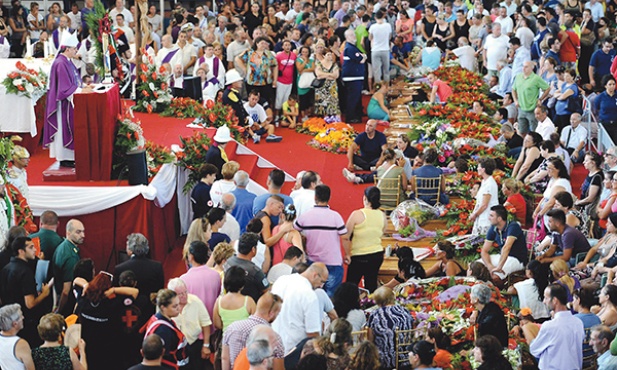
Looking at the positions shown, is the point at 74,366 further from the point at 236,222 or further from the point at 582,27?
the point at 582,27

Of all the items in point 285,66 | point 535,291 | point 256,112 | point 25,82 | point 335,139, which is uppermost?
point 25,82

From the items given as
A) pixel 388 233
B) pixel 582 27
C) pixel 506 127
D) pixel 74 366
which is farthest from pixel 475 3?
pixel 74 366

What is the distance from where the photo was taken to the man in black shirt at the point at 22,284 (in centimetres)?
890

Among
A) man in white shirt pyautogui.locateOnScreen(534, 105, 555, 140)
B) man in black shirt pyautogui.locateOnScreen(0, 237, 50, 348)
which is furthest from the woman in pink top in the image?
man in white shirt pyautogui.locateOnScreen(534, 105, 555, 140)

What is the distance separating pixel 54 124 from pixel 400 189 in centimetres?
404

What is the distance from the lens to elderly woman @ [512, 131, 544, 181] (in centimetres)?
1357

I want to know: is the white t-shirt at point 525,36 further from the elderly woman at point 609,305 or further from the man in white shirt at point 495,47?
the elderly woman at point 609,305

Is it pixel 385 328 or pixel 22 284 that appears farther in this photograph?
pixel 22 284

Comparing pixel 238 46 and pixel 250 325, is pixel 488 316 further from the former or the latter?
pixel 238 46

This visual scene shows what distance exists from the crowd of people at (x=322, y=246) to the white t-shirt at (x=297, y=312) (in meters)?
0.01

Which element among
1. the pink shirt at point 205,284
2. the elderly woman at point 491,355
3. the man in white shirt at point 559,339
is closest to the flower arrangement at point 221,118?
the pink shirt at point 205,284

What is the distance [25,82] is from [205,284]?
5390 millimetres

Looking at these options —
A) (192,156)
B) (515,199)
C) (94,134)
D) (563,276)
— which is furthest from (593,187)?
(94,134)

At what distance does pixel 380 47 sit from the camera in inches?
742
